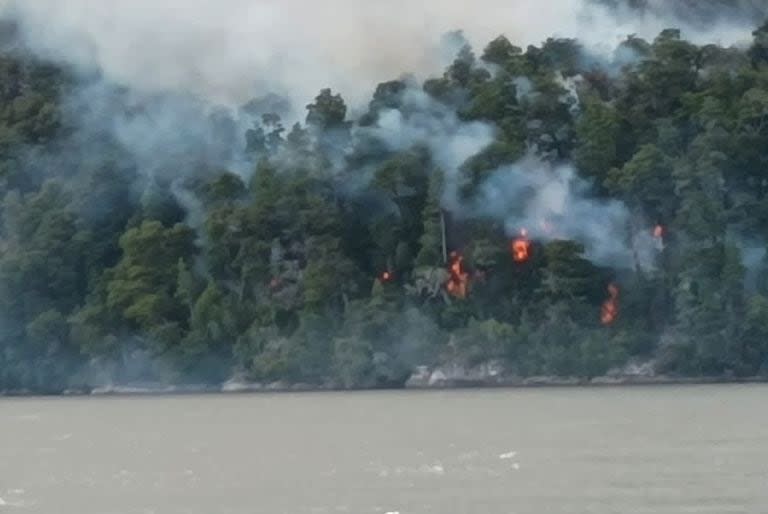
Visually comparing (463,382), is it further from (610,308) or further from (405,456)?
(405,456)

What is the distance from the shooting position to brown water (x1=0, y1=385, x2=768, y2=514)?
62.6m

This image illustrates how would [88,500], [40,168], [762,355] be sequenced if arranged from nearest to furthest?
[88,500], [762,355], [40,168]

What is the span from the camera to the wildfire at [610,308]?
121 m

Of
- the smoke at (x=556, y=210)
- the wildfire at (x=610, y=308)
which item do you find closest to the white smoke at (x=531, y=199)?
the smoke at (x=556, y=210)

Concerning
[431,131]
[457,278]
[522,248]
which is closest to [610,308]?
[522,248]

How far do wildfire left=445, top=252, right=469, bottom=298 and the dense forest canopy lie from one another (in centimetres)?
9

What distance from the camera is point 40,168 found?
5413 inches

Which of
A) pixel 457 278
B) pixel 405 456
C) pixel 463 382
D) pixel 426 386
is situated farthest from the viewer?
pixel 457 278

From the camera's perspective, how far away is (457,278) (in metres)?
125

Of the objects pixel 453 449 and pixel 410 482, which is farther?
pixel 453 449

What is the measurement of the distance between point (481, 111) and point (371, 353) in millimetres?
12183

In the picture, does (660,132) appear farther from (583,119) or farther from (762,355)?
(762,355)

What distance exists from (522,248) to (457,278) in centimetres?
304

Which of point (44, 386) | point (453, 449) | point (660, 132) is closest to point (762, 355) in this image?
point (660, 132)
